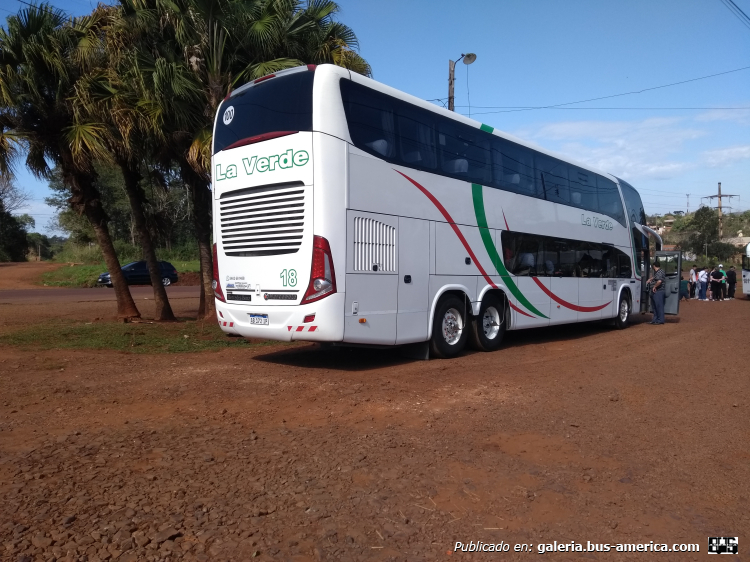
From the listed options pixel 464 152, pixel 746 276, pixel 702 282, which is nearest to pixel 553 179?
pixel 464 152

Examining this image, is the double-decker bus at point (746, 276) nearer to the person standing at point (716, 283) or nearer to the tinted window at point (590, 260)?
the person standing at point (716, 283)

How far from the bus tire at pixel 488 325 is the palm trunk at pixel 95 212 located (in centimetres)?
808

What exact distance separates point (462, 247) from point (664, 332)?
23.9 feet

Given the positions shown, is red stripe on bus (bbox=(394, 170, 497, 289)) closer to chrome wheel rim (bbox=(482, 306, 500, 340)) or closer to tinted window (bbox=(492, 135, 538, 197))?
chrome wheel rim (bbox=(482, 306, 500, 340))

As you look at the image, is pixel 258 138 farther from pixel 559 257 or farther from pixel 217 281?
pixel 559 257

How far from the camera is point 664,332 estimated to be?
1526 cm

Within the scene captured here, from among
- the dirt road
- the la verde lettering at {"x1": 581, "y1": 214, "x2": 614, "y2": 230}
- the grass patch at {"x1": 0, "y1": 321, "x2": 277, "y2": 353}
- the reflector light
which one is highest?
the reflector light

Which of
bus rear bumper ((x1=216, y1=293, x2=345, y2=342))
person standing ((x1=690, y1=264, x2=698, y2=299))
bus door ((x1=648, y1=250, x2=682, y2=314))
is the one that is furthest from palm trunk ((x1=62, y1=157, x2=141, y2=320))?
person standing ((x1=690, y1=264, x2=698, y2=299))

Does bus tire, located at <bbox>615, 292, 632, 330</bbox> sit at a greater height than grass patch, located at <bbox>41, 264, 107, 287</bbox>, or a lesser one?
lesser

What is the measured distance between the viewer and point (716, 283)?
2914 cm

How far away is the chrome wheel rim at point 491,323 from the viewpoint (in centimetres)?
1177

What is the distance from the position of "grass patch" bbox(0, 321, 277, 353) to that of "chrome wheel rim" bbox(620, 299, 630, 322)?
10.0 metres

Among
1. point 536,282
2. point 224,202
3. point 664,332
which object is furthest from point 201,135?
point 664,332

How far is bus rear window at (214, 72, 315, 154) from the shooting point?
8.57 metres
